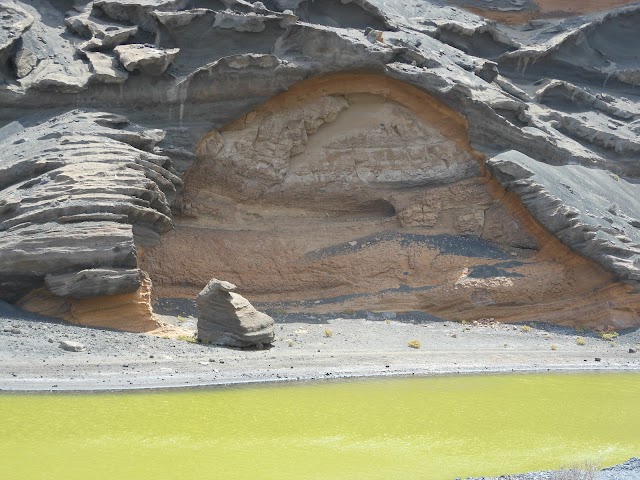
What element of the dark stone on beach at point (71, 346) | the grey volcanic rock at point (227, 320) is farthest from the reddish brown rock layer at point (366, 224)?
the dark stone on beach at point (71, 346)

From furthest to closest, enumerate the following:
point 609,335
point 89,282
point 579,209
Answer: point 579,209, point 609,335, point 89,282

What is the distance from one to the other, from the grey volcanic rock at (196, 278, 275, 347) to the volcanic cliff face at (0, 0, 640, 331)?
2634 millimetres

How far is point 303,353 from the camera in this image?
18.5m

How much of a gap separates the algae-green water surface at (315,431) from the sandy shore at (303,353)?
702mm

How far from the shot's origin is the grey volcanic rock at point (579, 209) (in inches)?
929

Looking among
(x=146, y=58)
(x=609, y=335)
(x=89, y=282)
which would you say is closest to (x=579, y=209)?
(x=609, y=335)

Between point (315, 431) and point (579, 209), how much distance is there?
1394 centimetres

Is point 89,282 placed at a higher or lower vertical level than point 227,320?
higher

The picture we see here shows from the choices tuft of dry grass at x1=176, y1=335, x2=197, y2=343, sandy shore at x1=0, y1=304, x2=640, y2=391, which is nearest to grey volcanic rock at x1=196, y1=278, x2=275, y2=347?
tuft of dry grass at x1=176, y1=335, x2=197, y2=343

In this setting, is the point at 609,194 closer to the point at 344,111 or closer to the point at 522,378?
the point at 344,111

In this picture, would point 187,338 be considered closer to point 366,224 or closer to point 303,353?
point 303,353

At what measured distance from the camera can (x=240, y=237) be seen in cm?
2445

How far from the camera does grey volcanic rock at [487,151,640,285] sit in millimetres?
23594

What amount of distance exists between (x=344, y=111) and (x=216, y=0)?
507cm
